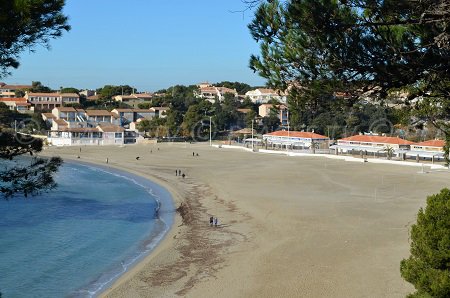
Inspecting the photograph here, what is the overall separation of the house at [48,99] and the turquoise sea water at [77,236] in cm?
5225

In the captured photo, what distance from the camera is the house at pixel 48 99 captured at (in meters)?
78.4

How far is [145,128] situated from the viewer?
227 feet

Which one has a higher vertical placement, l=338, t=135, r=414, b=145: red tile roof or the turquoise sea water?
l=338, t=135, r=414, b=145: red tile roof

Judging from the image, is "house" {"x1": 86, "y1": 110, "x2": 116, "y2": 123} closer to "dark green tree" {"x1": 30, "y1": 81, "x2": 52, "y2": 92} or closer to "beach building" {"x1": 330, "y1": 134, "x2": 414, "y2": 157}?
"dark green tree" {"x1": 30, "y1": 81, "x2": 52, "y2": 92}

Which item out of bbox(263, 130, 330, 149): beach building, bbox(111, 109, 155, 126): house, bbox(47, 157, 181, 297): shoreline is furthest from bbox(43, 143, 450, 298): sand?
bbox(111, 109, 155, 126): house

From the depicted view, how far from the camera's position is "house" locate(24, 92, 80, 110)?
78438 millimetres

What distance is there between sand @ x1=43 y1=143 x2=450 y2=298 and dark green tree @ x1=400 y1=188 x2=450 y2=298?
3.36 m

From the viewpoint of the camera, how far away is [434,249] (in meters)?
6.94

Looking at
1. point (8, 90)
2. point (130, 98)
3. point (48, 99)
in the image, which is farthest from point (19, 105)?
point (130, 98)

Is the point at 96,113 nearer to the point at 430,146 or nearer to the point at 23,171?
the point at 430,146

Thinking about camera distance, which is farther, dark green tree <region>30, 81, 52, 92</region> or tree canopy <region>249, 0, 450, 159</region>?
dark green tree <region>30, 81, 52, 92</region>

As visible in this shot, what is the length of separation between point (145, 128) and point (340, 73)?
6434 centimetres

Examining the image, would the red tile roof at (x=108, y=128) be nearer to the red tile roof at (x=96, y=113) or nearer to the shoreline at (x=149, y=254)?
the red tile roof at (x=96, y=113)

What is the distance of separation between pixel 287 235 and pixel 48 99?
71134 millimetres
